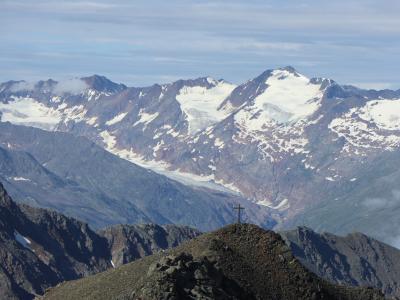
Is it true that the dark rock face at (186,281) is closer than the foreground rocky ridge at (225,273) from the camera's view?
Yes

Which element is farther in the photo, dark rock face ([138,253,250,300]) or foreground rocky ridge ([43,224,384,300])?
foreground rocky ridge ([43,224,384,300])

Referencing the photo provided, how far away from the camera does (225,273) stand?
321ft

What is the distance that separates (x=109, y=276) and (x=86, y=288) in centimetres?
200

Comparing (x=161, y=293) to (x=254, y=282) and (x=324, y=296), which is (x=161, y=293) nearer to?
(x=254, y=282)

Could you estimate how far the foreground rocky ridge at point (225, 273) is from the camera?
90375mm

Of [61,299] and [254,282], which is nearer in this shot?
[254,282]

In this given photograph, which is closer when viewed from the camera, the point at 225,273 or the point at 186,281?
the point at 186,281

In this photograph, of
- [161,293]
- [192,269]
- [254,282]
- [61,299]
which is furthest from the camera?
[61,299]

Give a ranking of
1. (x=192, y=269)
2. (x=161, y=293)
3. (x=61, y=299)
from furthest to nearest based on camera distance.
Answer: (x=61, y=299) → (x=192, y=269) → (x=161, y=293)

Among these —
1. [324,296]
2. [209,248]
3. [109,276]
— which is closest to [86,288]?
[109,276]

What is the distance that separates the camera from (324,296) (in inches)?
4070

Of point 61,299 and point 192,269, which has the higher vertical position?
point 192,269

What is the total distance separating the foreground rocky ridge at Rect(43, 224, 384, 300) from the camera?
90375mm

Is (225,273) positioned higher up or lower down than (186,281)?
lower down
